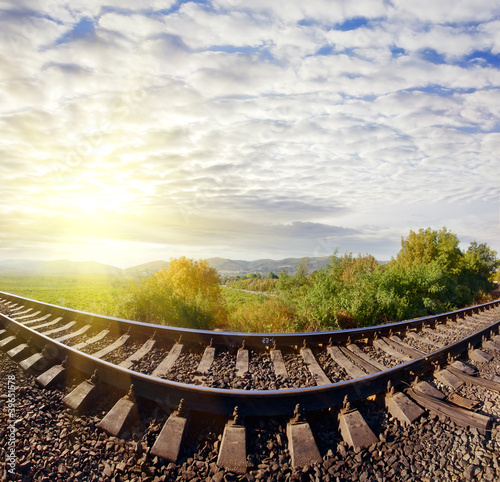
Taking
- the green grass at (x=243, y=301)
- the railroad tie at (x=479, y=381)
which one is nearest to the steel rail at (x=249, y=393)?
the railroad tie at (x=479, y=381)

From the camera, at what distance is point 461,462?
8.51 feet

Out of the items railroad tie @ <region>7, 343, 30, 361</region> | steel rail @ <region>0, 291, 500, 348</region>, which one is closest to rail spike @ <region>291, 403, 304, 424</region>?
steel rail @ <region>0, 291, 500, 348</region>

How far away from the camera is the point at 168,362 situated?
447 cm

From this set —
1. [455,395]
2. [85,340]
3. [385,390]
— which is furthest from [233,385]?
[85,340]

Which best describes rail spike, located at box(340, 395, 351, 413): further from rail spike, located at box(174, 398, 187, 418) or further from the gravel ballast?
rail spike, located at box(174, 398, 187, 418)

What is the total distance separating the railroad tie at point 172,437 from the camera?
2697 mm

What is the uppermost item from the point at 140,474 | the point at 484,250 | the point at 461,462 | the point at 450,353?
the point at 484,250

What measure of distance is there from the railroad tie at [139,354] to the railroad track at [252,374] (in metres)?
0.02

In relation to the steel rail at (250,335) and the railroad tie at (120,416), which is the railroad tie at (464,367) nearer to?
the steel rail at (250,335)

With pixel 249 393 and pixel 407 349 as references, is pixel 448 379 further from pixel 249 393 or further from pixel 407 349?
pixel 249 393

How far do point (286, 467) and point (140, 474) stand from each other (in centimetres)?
124

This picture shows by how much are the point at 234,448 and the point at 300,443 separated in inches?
23.6

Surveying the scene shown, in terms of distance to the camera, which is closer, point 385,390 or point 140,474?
point 140,474

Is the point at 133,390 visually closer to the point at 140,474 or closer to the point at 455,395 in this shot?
the point at 140,474
